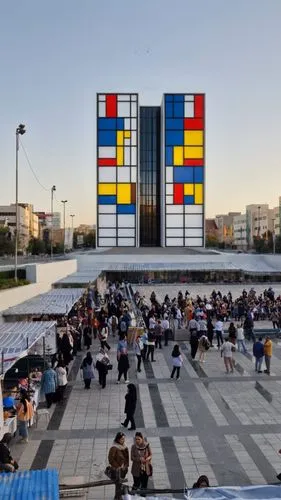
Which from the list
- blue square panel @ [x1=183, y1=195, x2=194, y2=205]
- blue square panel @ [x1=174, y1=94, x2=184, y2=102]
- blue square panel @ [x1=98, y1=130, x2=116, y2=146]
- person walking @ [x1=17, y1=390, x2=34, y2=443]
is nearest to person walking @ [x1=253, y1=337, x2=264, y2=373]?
person walking @ [x1=17, y1=390, x2=34, y2=443]

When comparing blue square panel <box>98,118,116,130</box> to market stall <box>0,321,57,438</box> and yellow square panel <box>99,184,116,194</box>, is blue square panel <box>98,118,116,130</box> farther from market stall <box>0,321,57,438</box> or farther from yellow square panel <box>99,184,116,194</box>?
market stall <box>0,321,57,438</box>

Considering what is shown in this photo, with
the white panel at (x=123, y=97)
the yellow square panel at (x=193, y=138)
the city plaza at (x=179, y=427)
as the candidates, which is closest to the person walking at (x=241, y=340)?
the city plaza at (x=179, y=427)

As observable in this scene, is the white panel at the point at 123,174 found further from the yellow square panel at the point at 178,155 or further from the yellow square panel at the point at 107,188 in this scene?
the yellow square panel at the point at 178,155

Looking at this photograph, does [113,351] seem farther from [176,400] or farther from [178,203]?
[178,203]

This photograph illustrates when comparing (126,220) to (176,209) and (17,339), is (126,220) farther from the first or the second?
(17,339)

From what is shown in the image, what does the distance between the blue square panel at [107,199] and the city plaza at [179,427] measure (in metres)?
50.3

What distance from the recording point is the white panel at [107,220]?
66500 millimetres

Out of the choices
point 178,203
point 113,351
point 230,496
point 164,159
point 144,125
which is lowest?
point 113,351

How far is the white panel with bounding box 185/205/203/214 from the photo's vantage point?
222ft

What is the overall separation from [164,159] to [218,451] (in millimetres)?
59608

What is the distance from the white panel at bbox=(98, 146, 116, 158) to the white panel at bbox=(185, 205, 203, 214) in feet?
35.8

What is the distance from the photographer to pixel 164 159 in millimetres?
67625

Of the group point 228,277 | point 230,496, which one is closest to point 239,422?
point 230,496

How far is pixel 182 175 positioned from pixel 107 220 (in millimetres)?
10702
